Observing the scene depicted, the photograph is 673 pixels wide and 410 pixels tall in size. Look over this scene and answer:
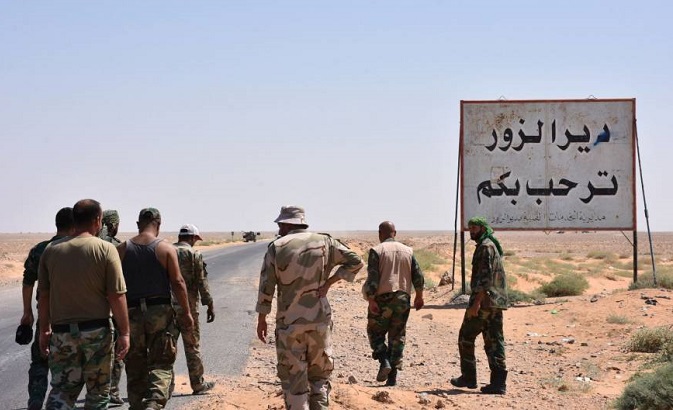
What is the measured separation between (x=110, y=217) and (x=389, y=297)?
10.00ft

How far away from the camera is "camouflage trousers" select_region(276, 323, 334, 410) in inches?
244

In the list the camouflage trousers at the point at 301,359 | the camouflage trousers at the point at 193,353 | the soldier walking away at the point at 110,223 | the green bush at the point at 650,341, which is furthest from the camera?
the green bush at the point at 650,341

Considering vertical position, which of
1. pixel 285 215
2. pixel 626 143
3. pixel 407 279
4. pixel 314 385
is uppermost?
pixel 626 143

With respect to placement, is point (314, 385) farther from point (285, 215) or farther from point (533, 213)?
point (533, 213)

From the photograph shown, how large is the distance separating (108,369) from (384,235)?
427 centimetres

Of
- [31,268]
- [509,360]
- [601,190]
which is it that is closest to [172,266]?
[31,268]

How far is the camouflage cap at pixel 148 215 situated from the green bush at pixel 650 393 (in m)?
4.64

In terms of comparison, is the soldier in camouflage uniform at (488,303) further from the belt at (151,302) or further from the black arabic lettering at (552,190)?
the black arabic lettering at (552,190)

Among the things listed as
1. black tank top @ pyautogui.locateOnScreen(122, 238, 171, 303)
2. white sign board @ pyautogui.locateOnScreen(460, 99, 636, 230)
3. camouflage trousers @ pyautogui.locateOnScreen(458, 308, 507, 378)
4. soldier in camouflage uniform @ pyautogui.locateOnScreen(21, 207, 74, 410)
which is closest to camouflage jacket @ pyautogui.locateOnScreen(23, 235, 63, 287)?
soldier in camouflage uniform @ pyautogui.locateOnScreen(21, 207, 74, 410)

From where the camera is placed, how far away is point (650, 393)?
7719 millimetres

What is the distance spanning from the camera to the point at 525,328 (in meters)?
16.0

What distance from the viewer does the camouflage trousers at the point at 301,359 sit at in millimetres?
6203

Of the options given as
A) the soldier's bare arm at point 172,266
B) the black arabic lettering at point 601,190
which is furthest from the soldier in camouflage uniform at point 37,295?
the black arabic lettering at point 601,190

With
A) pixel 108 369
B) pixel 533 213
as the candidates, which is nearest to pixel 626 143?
pixel 533 213
